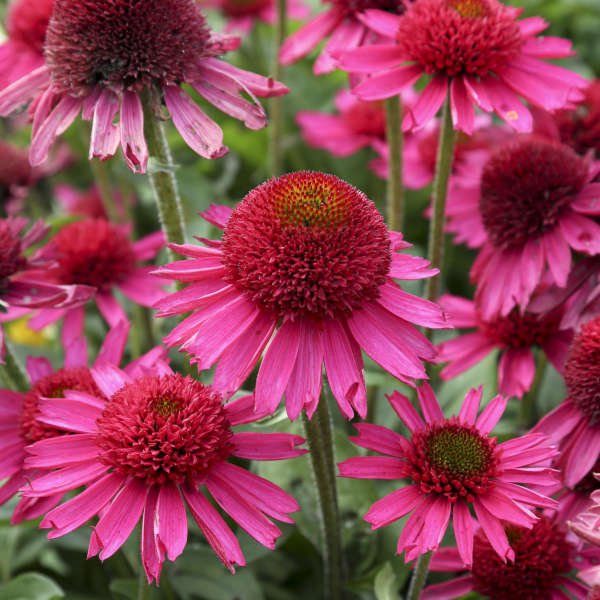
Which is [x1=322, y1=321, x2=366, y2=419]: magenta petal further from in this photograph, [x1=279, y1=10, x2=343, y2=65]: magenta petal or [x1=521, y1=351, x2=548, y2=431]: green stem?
[x1=279, y1=10, x2=343, y2=65]: magenta petal

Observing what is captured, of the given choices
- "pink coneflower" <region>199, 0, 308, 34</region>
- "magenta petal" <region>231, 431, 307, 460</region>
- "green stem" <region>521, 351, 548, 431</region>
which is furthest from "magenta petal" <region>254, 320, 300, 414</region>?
"pink coneflower" <region>199, 0, 308, 34</region>

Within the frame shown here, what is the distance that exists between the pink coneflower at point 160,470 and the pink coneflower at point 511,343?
1.28 ft

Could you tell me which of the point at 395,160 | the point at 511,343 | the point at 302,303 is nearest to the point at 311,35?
the point at 395,160

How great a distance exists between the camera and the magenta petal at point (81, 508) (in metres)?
0.80

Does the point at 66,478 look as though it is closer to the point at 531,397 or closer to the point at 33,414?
the point at 33,414

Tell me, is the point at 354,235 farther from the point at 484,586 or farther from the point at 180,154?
the point at 180,154

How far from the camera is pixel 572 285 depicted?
3.72 feet

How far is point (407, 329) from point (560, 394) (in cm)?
68

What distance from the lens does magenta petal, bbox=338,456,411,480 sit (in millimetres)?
862

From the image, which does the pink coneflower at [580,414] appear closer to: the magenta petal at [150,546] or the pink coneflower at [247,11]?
the magenta petal at [150,546]

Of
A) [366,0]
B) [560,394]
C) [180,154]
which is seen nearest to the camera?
[366,0]

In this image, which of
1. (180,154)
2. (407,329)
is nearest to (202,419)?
(407,329)

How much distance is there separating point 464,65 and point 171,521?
0.70 m

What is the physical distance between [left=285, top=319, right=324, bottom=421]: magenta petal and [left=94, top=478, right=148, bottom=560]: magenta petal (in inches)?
7.4
